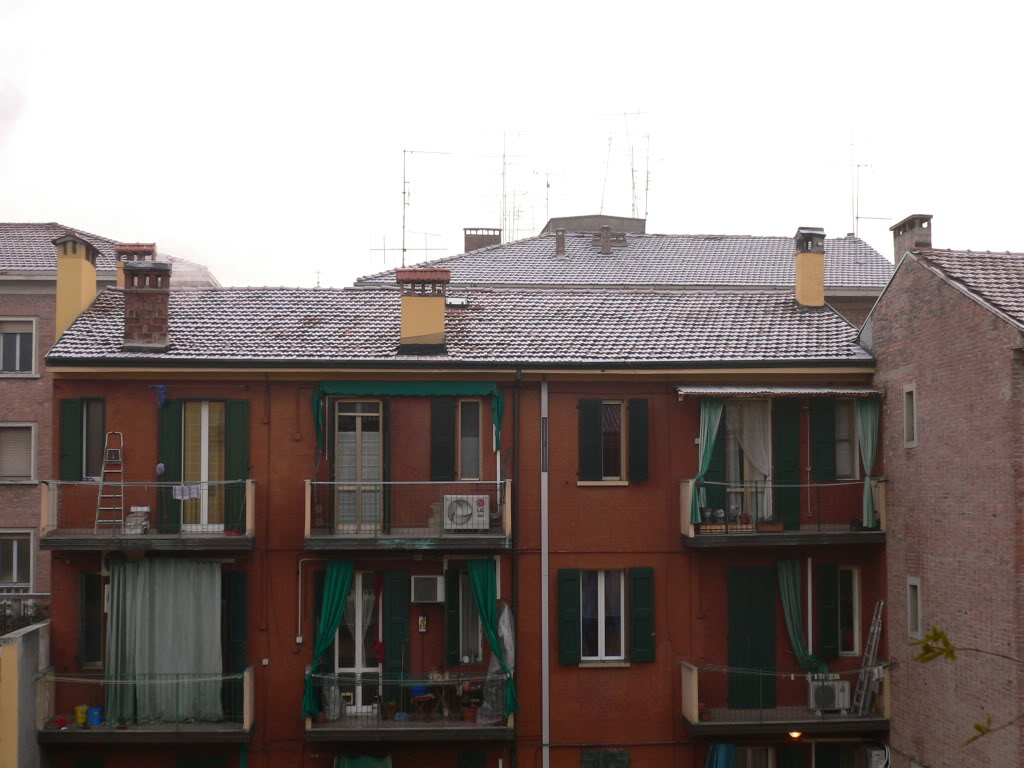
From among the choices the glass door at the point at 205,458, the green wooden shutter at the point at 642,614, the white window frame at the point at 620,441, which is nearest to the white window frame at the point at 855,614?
the green wooden shutter at the point at 642,614

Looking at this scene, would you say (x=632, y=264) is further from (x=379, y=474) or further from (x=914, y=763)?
(x=914, y=763)

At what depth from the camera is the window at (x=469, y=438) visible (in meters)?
19.1

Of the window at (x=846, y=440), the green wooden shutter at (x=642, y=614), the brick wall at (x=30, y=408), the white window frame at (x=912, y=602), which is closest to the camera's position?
the white window frame at (x=912, y=602)

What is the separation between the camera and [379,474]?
744 inches

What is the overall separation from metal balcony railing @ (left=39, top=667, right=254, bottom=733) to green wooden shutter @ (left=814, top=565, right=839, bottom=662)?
31.9 ft

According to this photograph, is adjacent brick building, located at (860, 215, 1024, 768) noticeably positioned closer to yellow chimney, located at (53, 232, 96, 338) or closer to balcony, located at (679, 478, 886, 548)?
balcony, located at (679, 478, 886, 548)

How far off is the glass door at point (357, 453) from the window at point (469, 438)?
1.42 meters

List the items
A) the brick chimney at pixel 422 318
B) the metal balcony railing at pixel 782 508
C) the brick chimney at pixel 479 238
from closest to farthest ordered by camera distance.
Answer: the metal balcony railing at pixel 782 508 → the brick chimney at pixel 422 318 → the brick chimney at pixel 479 238

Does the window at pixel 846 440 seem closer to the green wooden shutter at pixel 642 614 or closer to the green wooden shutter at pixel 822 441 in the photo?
the green wooden shutter at pixel 822 441

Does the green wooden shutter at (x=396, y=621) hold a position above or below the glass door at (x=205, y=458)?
below

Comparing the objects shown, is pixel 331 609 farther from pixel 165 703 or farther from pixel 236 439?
pixel 236 439

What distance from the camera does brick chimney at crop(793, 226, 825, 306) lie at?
21.3 m

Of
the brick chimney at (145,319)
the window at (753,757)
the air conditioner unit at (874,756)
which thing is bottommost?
the window at (753,757)

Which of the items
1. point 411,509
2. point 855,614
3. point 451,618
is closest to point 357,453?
point 411,509
